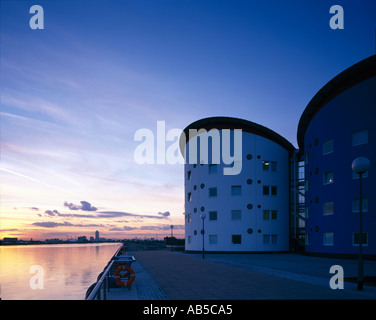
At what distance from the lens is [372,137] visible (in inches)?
1136

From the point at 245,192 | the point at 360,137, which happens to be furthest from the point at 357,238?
the point at 245,192

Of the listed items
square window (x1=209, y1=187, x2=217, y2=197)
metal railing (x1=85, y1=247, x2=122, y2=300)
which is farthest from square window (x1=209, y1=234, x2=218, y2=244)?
metal railing (x1=85, y1=247, x2=122, y2=300)

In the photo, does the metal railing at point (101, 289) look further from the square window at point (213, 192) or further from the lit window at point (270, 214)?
the lit window at point (270, 214)

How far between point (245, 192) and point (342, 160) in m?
13.7

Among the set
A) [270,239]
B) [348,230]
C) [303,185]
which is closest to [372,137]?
[348,230]

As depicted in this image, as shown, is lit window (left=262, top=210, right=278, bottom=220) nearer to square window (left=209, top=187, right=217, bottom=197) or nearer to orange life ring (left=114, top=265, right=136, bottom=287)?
square window (left=209, top=187, right=217, bottom=197)

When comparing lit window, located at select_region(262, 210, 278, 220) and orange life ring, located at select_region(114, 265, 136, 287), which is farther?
lit window, located at select_region(262, 210, 278, 220)

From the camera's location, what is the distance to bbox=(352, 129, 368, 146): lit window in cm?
2962

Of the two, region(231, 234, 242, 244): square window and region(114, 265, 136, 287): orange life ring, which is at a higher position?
region(114, 265, 136, 287): orange life ring

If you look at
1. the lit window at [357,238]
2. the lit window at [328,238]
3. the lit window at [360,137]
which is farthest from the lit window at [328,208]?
the lit window at [360,137]

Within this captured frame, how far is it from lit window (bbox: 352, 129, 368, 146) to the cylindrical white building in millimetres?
13681

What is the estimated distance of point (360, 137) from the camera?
30.1 m

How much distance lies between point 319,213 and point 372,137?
9615 mm

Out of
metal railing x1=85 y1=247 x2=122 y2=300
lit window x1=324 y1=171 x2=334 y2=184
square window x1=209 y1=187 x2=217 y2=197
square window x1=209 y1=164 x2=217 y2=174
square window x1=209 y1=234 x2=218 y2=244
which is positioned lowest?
square window x1=209 y1=234 x2=218 y2=244
